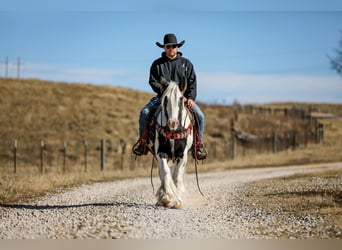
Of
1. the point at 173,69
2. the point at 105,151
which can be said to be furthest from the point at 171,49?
the point at 105,151

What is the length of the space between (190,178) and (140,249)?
918 cm

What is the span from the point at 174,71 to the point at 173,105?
80cm

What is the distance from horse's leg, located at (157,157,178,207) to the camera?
357 inches

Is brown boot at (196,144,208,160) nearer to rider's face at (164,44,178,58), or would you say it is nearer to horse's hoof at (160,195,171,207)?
horse's hoof at (160,195,171,207)

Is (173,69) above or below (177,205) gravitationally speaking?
above

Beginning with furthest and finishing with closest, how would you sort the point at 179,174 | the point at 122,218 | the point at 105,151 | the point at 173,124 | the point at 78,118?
the point at 78,118 → the point at 105,151 → the point at 179,174 → the point at 173,124 → the point at 122,218

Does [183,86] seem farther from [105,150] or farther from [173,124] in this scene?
[105,150]

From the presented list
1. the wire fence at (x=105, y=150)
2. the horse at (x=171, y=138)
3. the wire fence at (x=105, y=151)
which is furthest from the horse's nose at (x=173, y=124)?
the wire fence at (x=105, y=151)

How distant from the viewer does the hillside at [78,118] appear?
28531mm

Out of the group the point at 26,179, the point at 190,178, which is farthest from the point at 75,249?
the point at 190,178

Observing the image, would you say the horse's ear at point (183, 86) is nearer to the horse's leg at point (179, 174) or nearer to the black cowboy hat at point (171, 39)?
the black cowboy hat at point (171, 39)

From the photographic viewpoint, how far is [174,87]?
8805 millimetres

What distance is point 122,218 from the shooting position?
27.4ft

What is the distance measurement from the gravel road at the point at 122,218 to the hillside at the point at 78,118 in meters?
14.5
